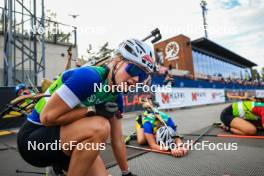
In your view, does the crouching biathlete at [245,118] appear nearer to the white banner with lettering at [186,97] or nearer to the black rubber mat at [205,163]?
the black rubber mat at [205,163]

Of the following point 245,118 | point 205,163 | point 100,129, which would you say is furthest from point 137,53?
point 245,118

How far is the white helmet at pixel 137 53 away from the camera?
1.76 metres

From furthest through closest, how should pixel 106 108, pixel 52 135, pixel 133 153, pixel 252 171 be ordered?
pixel 133 153
pixel 252 171
pixel 106 108
pixel 52 135

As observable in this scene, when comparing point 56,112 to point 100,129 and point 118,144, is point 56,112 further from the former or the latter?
point 118,144

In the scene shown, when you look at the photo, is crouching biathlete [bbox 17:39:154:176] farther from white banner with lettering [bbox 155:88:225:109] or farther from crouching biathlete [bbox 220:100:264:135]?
white banner with lettering [bbox 155:88:225:109]

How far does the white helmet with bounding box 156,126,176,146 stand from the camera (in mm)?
3688

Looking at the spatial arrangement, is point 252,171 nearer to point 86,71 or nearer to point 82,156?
point 82,156

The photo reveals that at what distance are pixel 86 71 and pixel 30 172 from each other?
79.6 inches

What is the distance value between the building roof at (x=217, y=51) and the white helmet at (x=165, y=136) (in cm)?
2423

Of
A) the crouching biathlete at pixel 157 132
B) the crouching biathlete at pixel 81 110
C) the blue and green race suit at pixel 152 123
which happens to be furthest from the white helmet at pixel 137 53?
the blue and green race suit at pixel 152 123

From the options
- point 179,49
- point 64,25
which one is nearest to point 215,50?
point 179,49

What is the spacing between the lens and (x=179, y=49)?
81.0 ft

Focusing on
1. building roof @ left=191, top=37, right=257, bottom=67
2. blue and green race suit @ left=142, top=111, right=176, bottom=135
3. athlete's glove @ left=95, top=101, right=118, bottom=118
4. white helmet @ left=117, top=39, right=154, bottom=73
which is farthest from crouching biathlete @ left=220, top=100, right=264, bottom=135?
building roof @ left=191, top=37, right=257, bottom=67

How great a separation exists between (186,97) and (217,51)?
907 inches
